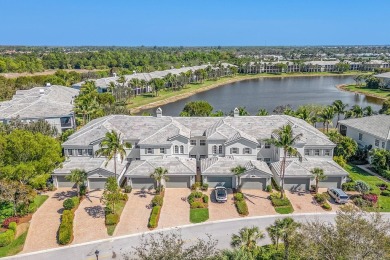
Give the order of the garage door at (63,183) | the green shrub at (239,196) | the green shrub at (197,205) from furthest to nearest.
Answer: the garage door at (63,183) → the green shrub at (239,196) → the green shrub at (197,205)

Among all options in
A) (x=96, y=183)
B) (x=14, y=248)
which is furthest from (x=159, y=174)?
(x=14, y=248)

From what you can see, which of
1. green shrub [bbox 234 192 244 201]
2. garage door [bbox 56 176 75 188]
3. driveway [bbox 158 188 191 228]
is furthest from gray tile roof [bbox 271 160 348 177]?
garage door [bbox 56 176 75 188]

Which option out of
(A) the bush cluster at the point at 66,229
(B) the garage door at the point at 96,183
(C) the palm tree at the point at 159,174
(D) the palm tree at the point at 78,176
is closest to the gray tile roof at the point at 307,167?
(C) the palm tree at the point at 159,174

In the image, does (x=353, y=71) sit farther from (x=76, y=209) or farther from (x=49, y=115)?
(x=76, y=209)

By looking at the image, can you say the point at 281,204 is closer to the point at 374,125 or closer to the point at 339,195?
the point at 339,195

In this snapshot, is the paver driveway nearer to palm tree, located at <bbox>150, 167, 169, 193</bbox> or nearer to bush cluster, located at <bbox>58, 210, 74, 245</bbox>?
bush cluster, located at <bbox>58, 210, 74, 245</bbox>

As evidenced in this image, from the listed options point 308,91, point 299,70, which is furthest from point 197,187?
point 299,70

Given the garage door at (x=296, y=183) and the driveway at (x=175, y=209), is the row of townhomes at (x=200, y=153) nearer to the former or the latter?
the garage door at (x=296, y=183)
